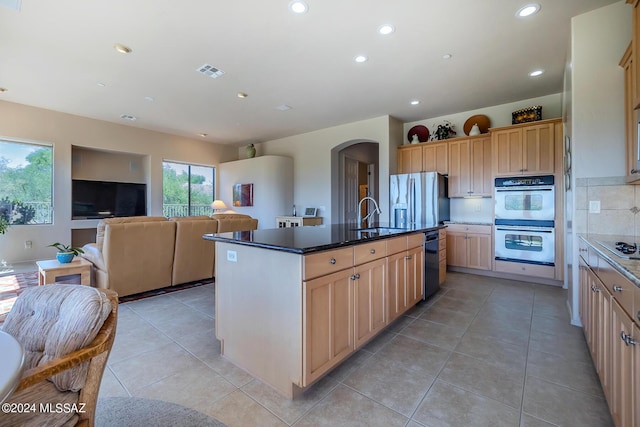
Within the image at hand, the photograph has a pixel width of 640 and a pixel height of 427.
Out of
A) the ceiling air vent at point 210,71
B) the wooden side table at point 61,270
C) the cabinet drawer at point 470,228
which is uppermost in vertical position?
the ceiling air vent at point 210,71

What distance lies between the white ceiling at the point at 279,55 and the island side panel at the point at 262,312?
2.27 metres

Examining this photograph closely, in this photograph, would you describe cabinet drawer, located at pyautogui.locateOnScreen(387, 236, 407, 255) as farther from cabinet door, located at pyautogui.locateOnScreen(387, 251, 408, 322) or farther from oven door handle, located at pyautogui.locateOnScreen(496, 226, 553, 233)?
oven door handle, located at pyautogui.locateOnScreen(496, 226, 553, 233)

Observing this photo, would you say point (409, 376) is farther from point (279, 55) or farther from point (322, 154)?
point (322, 154)

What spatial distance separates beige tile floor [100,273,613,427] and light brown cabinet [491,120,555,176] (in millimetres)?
2196

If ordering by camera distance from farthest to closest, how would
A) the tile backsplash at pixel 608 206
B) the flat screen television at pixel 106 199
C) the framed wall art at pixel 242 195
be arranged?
the framed wall art at pixel 242 195, the flat screen television at pixel 106 199, the tile backsplash at pixel 608 206

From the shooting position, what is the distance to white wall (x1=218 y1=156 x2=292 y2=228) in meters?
6.97

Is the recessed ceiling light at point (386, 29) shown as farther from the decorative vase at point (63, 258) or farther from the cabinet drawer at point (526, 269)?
the decorative vase at point (63, 258)

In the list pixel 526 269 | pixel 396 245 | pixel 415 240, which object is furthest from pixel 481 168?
pixel 396 245

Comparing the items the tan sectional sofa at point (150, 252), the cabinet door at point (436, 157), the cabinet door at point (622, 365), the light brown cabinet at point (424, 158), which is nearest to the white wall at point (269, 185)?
the light brown cabinet at point (424, 158)

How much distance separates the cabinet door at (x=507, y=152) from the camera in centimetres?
428

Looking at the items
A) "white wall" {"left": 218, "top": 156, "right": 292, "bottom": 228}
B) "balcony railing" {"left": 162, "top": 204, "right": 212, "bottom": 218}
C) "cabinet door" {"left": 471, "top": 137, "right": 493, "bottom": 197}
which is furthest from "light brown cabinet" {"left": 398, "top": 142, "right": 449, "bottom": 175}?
"balcony railing" {"left": 162, "top": 204, "right": 212, "bottom": 218}

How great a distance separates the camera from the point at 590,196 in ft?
8.27

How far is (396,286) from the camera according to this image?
8.46 ft

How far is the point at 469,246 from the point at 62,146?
7.89m
